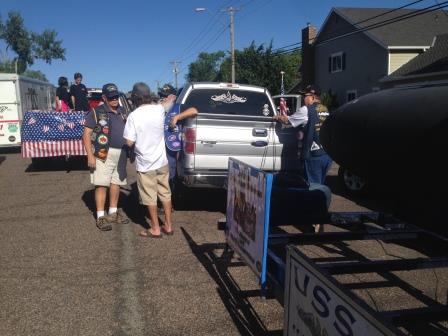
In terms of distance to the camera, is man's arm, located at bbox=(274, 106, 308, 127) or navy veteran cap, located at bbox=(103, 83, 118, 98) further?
man's arm, located at bbox=(274, 106, 308, 127)

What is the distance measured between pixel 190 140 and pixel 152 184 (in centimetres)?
101

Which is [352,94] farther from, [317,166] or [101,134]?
[101,134]

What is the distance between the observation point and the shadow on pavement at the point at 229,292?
3490 millimetres

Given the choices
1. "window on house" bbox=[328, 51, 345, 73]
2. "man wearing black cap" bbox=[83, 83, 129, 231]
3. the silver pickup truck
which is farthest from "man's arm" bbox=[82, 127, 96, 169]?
"window on house" bbox=[328, 51, 345, 73]

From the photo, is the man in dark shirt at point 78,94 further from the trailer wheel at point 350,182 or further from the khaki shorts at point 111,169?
the trailer wheel at point 350,182

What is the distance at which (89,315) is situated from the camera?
3.68 m

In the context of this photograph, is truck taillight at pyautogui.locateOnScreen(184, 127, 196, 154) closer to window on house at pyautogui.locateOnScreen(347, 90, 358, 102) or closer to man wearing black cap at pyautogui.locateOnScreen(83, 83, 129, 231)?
man wearing black cap at pyautogui.locateOnScreen(83, 83, 129, 231)

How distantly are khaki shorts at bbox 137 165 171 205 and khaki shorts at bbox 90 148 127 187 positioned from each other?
602 mm

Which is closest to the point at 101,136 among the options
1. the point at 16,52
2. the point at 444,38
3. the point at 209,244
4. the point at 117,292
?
the point at 209,244

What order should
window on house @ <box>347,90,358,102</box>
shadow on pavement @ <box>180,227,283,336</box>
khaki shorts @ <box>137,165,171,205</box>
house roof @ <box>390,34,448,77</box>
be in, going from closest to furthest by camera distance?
shadow on pavement @ <box>180,227,283,336</box>, khaki shorts @ <box>137,165,171,205</box>, house roof @ <box>390,34,448,77</box>, window on house @ <box>347,90,358,102</box>

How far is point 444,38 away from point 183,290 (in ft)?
81.2

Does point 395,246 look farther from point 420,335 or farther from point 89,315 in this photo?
point 89,315

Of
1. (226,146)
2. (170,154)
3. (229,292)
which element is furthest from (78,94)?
(229,292)

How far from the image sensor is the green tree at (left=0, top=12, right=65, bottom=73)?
237 feet
